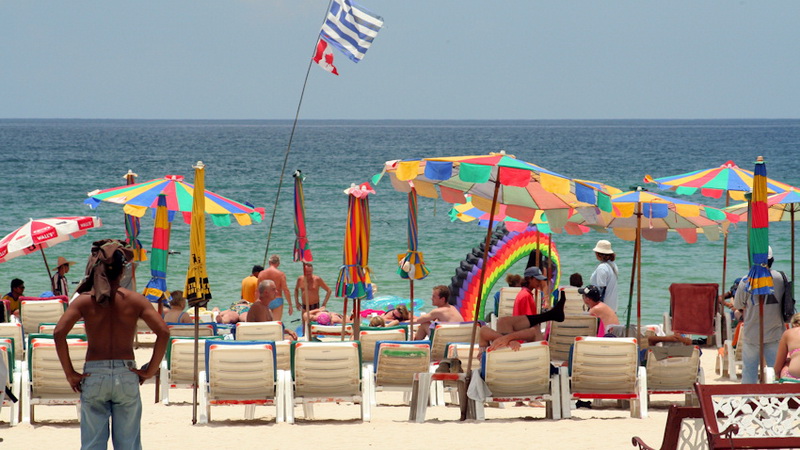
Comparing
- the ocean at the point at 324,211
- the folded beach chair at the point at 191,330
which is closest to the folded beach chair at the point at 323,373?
the folded beach chair at the point at 191,330

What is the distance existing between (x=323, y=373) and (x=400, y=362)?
0.88 metres

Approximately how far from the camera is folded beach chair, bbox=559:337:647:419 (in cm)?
851

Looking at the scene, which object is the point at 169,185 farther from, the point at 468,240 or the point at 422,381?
the point at 468,240

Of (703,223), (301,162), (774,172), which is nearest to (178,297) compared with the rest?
(703,223)

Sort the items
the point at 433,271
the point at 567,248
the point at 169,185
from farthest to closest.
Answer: the point at 567,248
the point at 433,271
the point at 169,185

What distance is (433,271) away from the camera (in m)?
25.6

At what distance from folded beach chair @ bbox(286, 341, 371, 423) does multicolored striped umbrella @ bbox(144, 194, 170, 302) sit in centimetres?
217

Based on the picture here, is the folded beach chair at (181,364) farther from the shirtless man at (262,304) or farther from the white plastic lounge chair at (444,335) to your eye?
the white plastic lounge chair at (444,335)

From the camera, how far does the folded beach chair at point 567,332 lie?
962 centimetres

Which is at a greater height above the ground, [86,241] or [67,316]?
[67,316]

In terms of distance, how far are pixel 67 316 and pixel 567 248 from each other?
2433 centimetres

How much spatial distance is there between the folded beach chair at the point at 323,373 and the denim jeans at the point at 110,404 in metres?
2.61
